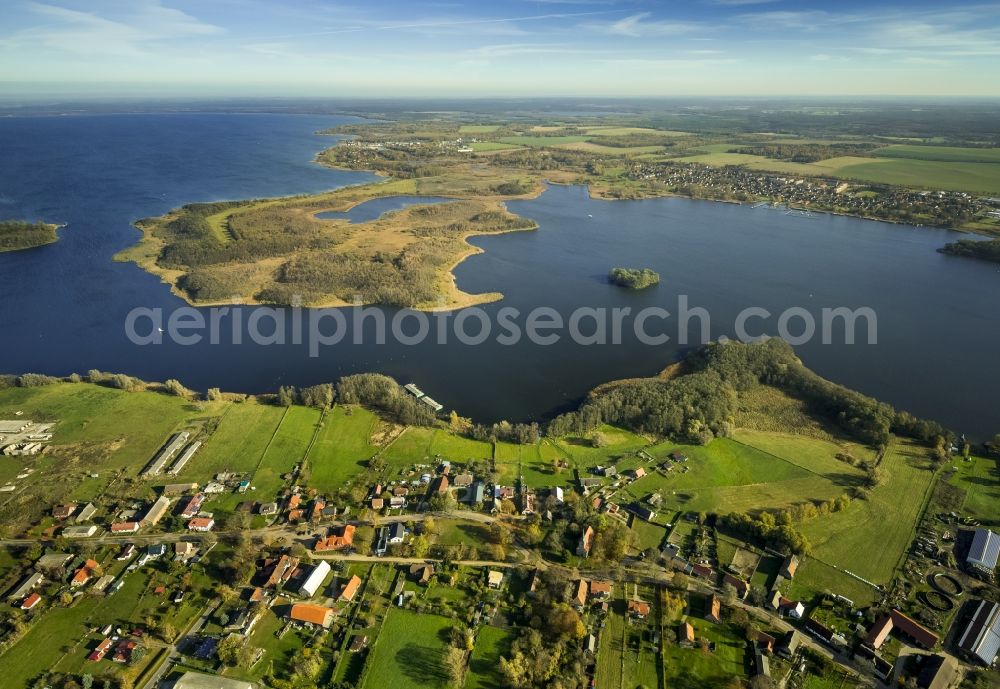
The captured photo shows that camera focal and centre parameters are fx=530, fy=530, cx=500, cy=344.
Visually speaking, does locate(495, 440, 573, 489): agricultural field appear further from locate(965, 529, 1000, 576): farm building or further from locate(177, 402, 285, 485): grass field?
locate(965, 529, 1000, 576): farm building

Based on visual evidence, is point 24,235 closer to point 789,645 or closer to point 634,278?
point 634,278

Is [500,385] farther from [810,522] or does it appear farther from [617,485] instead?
[810,522]

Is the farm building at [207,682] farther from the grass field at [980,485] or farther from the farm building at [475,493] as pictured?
the grass field at [980,485]

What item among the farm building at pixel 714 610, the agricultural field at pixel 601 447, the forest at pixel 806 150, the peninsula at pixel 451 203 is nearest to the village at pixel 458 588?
the farm building at pixel 714 610

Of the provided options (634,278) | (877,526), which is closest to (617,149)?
(634,278)

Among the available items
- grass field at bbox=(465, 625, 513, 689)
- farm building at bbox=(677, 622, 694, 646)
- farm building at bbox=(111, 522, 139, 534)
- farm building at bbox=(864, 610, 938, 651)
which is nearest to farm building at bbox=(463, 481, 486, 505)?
grass field at bbox=(465, 625, 513, 689)

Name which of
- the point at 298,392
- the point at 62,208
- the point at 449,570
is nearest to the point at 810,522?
the point at 449,570
